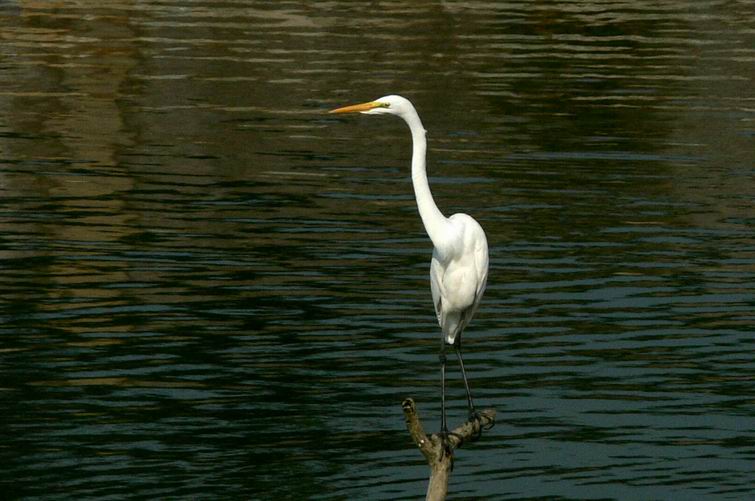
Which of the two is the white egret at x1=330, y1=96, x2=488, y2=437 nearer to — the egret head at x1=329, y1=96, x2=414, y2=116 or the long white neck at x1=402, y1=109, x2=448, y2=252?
the long white neck at x1=402, y1=109, x2=448, y2=252

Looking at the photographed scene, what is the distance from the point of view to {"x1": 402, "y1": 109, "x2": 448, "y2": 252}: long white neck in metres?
13.0

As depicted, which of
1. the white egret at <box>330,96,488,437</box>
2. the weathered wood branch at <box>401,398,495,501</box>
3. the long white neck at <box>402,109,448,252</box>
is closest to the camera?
the weathered wood branch at <box>401,398,495,501</box>

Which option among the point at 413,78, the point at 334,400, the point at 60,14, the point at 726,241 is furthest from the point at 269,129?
the point at 60,14

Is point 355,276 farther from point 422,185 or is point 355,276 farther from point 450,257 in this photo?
point 422,185

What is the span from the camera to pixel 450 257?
45.1 ft

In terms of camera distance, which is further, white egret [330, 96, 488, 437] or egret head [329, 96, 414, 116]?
white egret [330, 96, 488, 437]

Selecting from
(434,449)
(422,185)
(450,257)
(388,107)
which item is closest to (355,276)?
(450,257)

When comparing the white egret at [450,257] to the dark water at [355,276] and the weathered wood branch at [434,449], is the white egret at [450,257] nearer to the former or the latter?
the dark water at [355,276]

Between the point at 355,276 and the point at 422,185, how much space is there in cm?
784

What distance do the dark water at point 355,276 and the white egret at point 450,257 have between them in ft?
4.52

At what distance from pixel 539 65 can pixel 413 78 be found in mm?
3816

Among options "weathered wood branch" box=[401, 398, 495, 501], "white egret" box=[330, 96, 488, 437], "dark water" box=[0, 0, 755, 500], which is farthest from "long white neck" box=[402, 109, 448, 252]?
"dark water" box=[0, 0, 755, 500]

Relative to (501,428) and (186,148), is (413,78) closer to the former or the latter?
(186,148)

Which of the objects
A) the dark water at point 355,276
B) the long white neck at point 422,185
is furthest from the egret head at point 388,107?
the dark water at point 355,276
